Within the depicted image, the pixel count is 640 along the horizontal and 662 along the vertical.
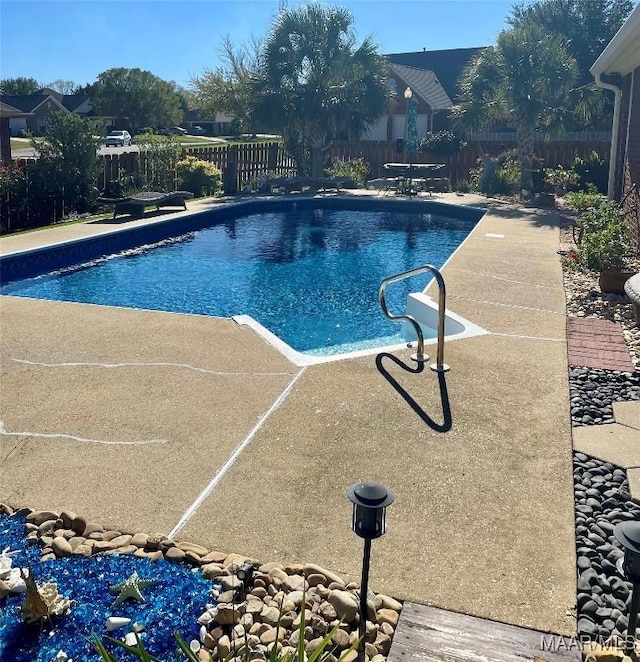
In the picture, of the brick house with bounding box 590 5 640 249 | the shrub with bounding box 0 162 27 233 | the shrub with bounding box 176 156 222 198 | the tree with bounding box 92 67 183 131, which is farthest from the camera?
the tree with bounding box 92 67 183 131

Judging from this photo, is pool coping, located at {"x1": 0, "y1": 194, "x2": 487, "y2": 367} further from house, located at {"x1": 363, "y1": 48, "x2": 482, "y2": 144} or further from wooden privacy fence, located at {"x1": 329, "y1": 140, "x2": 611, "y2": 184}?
house, located at {"x1": 363, "y1": 48, "x2": 482, "y2": 144}

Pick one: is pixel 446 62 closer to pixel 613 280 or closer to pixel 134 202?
pixel 134 202

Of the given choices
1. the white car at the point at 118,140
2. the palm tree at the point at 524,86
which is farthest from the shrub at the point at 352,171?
the white car at the point at 118,140

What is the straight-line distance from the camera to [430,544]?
3389 millimetres

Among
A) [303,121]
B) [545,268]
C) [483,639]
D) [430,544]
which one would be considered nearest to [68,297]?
[545,268]

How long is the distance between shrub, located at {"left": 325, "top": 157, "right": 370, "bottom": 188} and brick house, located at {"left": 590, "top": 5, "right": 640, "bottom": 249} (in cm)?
907

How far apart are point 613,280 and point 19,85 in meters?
84.7

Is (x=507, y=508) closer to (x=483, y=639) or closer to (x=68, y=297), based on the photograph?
(x=483, y=639)

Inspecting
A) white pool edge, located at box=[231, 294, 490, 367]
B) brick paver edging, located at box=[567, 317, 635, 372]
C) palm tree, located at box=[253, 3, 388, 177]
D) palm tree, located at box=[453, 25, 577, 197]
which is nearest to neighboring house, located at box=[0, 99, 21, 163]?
palm tree, located at box=[253, 3, 388, 177]

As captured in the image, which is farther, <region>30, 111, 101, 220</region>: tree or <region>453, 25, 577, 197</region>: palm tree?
<region>453, 25, 577, 197</region>: palm tree

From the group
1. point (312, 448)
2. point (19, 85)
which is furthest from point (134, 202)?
point (19, 85)

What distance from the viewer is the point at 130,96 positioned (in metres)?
65.1

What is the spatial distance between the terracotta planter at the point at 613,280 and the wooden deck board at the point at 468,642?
6131mm

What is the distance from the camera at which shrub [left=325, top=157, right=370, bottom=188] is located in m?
22.5
